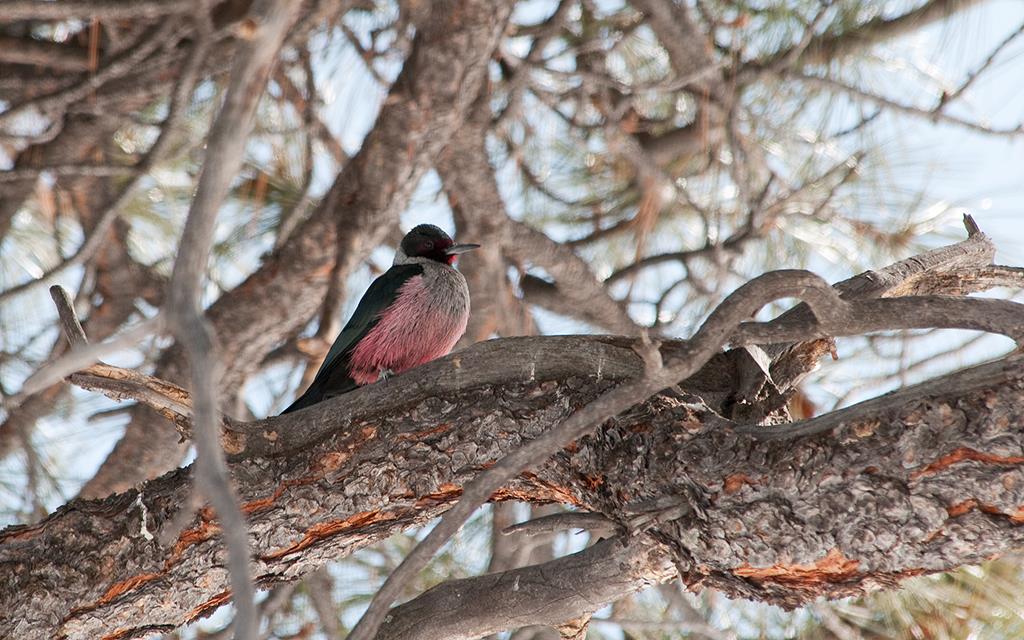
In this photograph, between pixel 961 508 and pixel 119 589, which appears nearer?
pixel 961 508

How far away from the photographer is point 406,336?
3523mm

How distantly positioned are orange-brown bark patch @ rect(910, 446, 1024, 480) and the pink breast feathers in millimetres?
2103

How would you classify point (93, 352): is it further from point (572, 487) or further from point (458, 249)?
point (458, 249)

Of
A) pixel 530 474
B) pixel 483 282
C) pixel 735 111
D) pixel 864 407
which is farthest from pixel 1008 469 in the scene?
pixel 483 282

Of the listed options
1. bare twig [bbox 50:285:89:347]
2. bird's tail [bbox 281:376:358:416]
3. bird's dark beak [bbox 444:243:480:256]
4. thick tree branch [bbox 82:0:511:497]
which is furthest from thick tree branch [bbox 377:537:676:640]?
bird's dark beak [bbox 444:243:480:256]

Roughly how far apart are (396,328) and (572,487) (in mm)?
1572

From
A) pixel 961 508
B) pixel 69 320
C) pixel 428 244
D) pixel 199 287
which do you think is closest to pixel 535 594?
pixel 961 508

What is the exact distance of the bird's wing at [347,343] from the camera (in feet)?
11.1

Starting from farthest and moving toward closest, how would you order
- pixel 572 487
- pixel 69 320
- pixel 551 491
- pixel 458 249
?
pixel 458 249, pixel 551 491, pixel 572 487, pixel 69 320

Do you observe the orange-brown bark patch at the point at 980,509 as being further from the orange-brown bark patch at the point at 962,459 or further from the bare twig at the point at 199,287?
the bare twig at the point at 199,287

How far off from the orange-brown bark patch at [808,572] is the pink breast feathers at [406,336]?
186cm

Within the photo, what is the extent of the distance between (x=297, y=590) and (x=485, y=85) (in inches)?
81.1

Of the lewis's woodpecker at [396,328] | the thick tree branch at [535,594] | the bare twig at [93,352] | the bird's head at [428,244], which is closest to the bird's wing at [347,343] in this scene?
the lewis's woodpecker at [396,328]

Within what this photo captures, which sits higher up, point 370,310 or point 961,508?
point 370,310
